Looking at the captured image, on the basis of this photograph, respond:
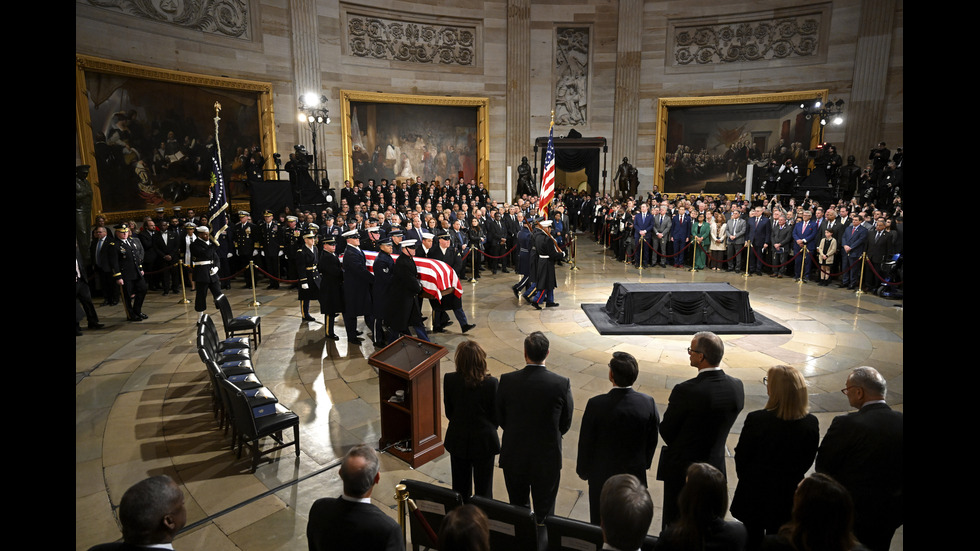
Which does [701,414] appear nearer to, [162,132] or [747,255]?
[747,255]

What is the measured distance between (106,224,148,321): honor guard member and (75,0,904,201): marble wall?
25.9 ft

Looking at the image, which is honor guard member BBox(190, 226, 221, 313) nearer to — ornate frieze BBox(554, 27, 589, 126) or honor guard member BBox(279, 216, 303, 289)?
honor guard member BBox(279, 216, 303, 289)

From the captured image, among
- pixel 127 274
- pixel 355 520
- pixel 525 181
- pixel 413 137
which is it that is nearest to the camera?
pixel 355 520

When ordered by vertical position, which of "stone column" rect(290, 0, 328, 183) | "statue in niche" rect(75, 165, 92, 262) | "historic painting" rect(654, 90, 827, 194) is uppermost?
"stone column" rect(290, 0, 328, 183)

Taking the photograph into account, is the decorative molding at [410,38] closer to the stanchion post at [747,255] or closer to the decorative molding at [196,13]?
the decorative molding at [196,13]

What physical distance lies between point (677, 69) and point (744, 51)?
2770 mm

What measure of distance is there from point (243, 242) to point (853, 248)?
1504 centimetres

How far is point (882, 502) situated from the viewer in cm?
314

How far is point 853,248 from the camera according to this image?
12.9 metres

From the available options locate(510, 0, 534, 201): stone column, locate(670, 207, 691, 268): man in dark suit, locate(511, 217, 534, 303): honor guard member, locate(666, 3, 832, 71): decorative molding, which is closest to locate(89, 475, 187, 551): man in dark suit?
locate(511, 217, 534, 303): honor guard member

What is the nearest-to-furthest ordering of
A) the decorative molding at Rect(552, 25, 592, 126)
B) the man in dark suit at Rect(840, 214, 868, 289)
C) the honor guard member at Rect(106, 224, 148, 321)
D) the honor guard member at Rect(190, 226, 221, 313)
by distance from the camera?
1. the honor guard member at Rect(190, 226, 221, 313)
2. the honor guard member at Rect(106, 224, 148, 321)
3. the man in dark suit at Rect(840, 214, 868, 289)
4. the decorative molding at Rect(552, 25, 592, 126)

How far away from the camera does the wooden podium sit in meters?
5.28

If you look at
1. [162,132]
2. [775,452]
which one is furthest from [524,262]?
[162,132]

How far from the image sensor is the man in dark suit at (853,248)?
1282 centimetres
